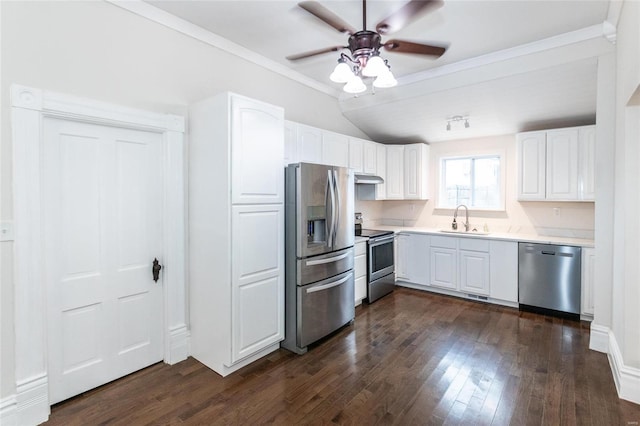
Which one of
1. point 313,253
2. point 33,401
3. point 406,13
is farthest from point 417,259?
point 33,401

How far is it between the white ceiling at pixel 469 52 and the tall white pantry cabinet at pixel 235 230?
0.77 m

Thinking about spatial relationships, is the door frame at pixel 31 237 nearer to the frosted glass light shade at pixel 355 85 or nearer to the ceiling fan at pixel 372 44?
the ceiling fan at pixel 372 44

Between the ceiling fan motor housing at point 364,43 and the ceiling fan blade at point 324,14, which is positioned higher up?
the ceiling fan blade at point 324,14

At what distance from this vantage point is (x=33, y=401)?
2123 millimetres

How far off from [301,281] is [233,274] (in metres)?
0.71

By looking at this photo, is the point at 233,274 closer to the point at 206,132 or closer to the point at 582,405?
the point at 206,132

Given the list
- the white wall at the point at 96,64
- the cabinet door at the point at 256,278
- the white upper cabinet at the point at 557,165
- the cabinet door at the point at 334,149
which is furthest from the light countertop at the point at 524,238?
the white wall at the point at 96,64

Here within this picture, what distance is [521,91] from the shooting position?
3746 mm

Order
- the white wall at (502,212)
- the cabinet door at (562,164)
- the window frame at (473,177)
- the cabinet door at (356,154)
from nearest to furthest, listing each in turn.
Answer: the cabinet door at (562,164) < the white wall at (502,212) < the cabinet door at (356,154) < the window frame at (473,177)

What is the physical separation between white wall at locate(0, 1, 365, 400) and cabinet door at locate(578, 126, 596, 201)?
405cm

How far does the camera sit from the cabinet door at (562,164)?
4.01 meters

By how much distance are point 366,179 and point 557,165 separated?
244 centimetres

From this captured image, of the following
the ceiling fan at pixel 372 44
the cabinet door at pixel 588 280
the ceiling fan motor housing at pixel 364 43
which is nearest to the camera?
the ceiling fan at pixel 372 44

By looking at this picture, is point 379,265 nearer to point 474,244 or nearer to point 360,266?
point 360,266
